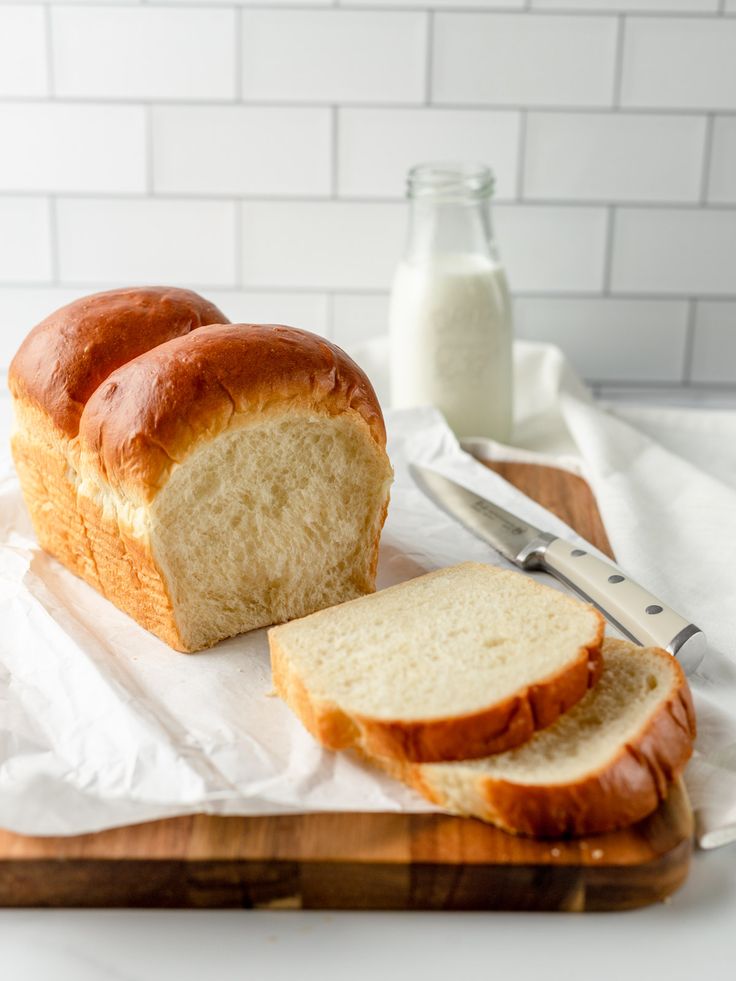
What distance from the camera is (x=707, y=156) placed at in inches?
107

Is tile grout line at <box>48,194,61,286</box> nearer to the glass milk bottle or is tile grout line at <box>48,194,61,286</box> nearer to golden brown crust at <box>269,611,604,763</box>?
the glass milk bottle

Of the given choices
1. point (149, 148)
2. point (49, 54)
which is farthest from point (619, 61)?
point (49, 54)

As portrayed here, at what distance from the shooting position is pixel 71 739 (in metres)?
1.36

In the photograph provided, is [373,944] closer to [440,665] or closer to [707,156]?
[440,665]

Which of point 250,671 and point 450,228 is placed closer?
point 250,671

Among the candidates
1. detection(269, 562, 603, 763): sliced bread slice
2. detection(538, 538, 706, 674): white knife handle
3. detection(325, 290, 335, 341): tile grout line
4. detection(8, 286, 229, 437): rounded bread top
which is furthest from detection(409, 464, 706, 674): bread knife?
detection(325, 290, 335, 341): tile grout line

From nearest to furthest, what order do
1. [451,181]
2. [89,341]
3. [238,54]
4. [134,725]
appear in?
[134,725]
[89,341]
[451,181]
[238,54]

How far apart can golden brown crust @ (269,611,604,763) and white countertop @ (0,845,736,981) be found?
0.17m

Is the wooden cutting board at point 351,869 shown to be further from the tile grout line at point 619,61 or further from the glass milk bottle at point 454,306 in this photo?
the tile grout line at point 619,61

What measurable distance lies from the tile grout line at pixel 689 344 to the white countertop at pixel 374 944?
1.89 m

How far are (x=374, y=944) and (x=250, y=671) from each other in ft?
1.63

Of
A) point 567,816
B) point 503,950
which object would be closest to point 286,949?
point 503,950

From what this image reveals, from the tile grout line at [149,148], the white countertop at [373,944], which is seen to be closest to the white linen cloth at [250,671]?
the white countertop at [373,944]

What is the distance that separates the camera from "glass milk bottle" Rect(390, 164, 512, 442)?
2.37 m
